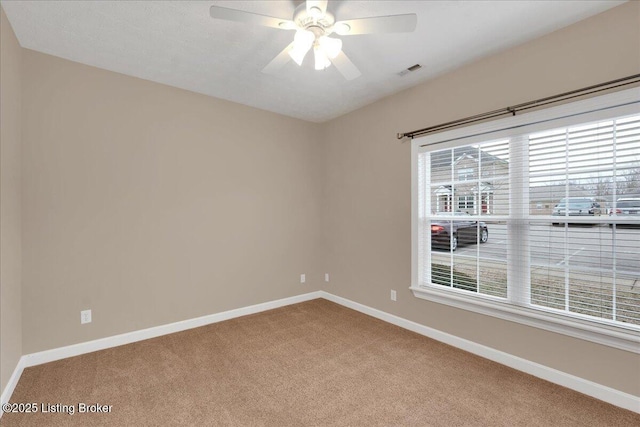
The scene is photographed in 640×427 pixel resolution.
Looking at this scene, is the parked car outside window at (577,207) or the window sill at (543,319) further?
the parked car outside window at (577,207)

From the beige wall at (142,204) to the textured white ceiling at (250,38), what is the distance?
0.34 meters

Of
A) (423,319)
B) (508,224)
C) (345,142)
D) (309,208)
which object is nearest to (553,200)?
(508,224)

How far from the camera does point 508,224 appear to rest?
252 centimetres

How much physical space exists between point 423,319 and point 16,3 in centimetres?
421

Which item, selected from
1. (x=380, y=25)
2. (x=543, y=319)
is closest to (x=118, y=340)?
(x=380, y=25)

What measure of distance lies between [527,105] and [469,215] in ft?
3.37

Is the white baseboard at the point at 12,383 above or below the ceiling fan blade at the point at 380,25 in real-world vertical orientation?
below

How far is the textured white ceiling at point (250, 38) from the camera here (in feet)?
6.45

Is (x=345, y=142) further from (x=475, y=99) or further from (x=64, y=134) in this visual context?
(x=64, y=134)

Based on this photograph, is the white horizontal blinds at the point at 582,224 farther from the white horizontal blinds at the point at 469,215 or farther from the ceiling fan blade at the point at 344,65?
the ceiling fan blade at the point at 344,65

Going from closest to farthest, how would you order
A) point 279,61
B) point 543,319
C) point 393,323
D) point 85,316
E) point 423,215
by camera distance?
point 279,61
point 543,319
point 85,316
point 423,215
point 393,323

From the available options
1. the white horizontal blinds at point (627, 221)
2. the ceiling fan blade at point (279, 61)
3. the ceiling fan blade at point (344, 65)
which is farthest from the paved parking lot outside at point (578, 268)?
the ceiling fan blade at point (279, 61)

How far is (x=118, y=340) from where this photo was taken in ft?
9.38

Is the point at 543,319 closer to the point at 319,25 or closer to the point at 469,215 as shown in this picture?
the point at 469,215
